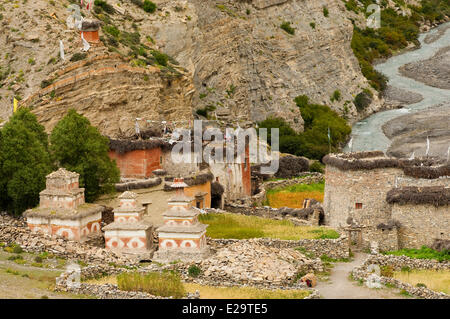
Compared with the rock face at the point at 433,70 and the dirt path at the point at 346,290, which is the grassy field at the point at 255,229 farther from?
the rock face at the point at 433,70

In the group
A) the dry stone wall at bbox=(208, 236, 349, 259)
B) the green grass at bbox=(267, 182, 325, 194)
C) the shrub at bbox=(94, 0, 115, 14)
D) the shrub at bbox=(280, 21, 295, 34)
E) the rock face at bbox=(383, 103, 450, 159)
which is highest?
the shrub at bbox=(280, 21, 295, 34)

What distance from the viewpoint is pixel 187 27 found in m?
60.3

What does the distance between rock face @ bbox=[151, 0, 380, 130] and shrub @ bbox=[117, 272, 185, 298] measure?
31.4 metres

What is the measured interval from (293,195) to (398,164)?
12054 millimetres

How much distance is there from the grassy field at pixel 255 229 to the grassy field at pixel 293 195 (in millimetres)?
7778

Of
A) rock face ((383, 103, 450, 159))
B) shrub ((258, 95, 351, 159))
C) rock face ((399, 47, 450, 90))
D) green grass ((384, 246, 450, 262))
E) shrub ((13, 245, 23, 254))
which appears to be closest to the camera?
shrub ((13, 245, 23, 254))

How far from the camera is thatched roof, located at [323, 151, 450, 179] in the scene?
1531 inches

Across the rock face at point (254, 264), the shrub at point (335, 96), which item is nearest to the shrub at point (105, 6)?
the rock face at point (254, 264)

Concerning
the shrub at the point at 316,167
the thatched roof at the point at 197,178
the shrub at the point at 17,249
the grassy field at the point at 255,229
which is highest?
the shrub at the point at 316,167

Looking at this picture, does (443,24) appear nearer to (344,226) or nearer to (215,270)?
(344,226)

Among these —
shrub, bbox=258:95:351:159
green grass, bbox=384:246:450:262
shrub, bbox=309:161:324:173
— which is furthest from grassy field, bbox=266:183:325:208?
green grass, bbox=384:246:450:262

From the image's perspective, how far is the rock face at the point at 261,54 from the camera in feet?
203

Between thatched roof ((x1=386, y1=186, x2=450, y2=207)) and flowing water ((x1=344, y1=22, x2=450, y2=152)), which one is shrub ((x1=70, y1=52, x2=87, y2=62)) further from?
flowing water ((x1=344, y1=22, x2=450, y2=152))

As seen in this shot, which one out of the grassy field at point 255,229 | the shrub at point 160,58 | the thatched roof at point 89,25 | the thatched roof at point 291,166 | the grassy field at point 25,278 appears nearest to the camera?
the grassy field at point 25,278
